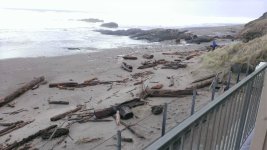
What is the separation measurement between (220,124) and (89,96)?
11.1 metres

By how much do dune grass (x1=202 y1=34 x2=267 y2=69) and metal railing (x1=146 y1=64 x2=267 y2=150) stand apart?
10243 mm

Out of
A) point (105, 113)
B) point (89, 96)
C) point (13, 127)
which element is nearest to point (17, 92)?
point (89, 96)

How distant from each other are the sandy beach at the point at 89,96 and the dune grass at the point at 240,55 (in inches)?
29.2

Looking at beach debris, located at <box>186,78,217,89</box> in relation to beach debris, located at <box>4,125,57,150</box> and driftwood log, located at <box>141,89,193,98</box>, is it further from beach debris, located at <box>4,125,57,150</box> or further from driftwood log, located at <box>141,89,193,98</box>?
beach debris, located at <box>4,125,57,150</box>

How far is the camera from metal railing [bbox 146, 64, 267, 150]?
1.92 metres

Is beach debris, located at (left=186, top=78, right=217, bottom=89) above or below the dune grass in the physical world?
below

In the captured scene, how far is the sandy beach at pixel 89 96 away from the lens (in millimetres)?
8961

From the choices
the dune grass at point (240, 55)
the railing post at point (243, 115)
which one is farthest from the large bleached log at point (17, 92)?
the railing post at point (243, 115)

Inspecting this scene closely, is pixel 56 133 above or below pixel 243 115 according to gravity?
below

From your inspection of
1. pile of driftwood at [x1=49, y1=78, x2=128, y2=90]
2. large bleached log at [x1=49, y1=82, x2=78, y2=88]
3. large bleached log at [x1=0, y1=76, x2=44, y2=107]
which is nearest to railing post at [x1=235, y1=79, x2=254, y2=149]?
large bleached log at [x1=0, y1=76, x2=44, y2=107]

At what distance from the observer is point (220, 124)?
9.67ft

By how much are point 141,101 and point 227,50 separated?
23.0ft

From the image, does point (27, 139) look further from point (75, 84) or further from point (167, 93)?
point (75, 84)

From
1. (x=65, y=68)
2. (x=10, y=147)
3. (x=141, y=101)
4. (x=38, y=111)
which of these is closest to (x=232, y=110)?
(x=10, y=147)
